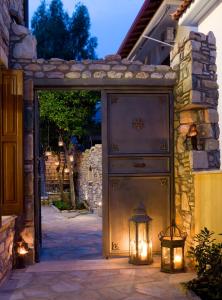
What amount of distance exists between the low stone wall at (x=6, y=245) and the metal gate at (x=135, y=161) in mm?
1531

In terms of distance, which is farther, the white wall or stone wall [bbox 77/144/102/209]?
stone wall [bbox 77/144/102/209]

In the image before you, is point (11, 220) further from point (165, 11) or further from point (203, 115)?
point (165, 11)

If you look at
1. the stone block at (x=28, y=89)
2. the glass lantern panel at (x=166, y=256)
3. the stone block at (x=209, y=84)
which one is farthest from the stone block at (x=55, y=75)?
the glass lantern panel at (x=166, y=256)

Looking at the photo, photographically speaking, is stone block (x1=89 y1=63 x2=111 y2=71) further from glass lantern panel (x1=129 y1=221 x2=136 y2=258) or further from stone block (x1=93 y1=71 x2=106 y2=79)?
glass lantern panel (x1=129 y1=221 x2=136 y2=258)

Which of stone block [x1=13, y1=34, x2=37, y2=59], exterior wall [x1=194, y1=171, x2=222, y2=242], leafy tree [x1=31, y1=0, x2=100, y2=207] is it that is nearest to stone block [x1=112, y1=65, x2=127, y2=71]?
stone block [x1=13, y1=34, x2=37, y2=59]

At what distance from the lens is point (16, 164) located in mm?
6219

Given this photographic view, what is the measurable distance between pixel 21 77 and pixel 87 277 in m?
3.01

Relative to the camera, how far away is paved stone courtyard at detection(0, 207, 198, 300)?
491 centimetres

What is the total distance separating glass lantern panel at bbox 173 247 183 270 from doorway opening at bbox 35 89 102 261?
2.12 m

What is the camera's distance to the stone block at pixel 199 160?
6141 millimetres

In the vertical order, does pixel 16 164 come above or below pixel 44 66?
below

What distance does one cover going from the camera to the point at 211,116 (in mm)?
6277

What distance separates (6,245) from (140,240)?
1962 millimetres

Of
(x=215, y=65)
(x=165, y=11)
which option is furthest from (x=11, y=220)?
(x=165, y=11)
